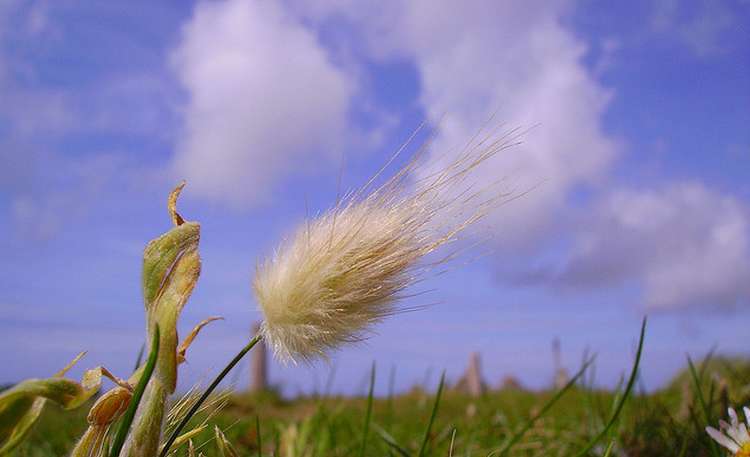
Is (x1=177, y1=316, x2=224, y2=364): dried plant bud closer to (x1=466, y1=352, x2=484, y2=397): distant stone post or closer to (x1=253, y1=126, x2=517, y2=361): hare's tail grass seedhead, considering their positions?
(x1=253, y1=126, x2=517, y2=361): hare's tail grass seedhead

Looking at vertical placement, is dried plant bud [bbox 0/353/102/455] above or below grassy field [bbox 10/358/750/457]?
below

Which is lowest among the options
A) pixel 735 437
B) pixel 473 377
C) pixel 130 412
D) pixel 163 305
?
pixel 735 437

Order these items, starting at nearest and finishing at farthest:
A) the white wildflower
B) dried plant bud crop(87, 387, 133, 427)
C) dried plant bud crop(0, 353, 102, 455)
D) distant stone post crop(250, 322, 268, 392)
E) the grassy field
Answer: dried plant bud crop(0, 353, 102, 455) → dried plant bud crop(87, 387, 133, 427) → the white wildflower → the grassy field → distant stone post crop(250, 322, 268, 392)

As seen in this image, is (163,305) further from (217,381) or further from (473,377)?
(473,377)

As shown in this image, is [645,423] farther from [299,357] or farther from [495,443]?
[299,357]

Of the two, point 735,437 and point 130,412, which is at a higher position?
point 130,412

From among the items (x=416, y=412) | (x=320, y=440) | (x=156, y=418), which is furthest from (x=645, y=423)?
(x=416, y=412)

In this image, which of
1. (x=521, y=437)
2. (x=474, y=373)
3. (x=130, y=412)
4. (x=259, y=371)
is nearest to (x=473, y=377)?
(x=474, y=373)

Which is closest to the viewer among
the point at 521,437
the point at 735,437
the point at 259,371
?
the point at 735,437

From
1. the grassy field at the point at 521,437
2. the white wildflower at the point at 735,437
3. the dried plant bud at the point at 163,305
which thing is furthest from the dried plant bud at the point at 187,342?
the white wildflower at the point at 735,437

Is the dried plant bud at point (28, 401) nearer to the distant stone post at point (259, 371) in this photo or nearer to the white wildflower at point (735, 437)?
the white wildflower at point (735, 437)

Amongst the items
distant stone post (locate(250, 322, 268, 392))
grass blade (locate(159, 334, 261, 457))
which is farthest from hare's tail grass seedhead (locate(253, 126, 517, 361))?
distant stone post (locate(250, 322, 268, 392))
